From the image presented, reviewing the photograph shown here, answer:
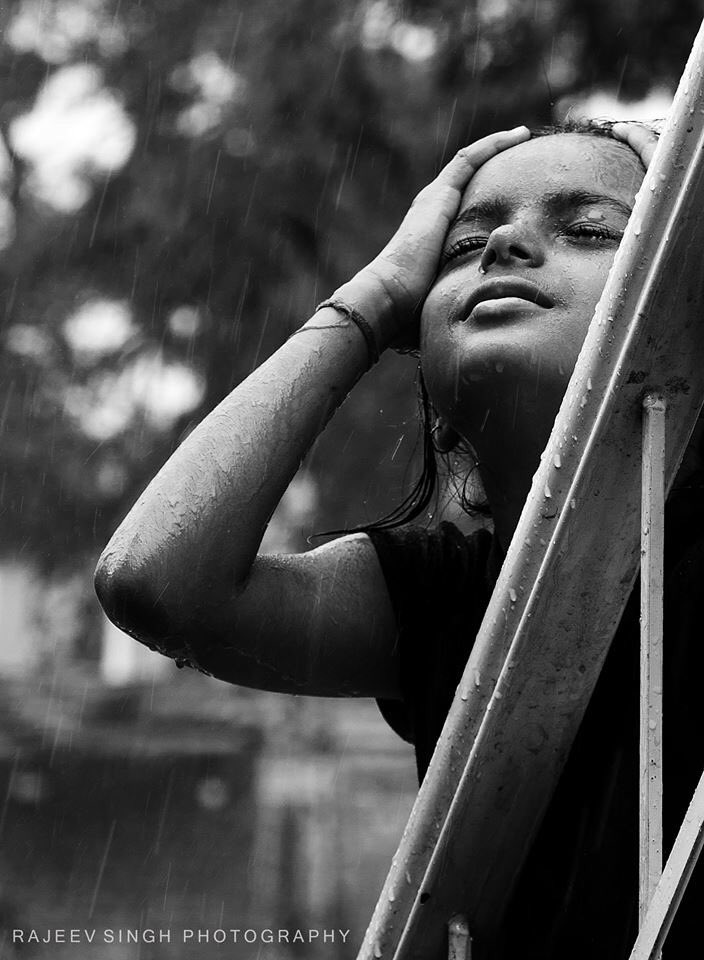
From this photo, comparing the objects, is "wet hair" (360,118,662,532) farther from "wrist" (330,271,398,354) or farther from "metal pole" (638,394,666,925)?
"metal pole" (638,394,666,925)

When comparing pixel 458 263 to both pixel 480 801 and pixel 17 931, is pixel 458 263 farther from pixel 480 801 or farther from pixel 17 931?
pixel 17 931

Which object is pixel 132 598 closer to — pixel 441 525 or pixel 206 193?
pixel 441 525

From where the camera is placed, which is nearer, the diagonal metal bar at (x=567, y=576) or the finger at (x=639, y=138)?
the diagonal metal bar at (x=567, y=576)

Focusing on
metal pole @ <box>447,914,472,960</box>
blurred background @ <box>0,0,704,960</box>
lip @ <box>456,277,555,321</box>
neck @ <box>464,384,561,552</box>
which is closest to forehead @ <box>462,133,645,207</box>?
lip @ <box>456,277,555,321</box>

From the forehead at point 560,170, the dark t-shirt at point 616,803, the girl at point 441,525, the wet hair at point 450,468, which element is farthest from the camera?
the wet hair at point 450,468

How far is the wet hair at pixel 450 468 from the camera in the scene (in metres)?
1.94

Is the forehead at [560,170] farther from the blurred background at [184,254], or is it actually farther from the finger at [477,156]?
the blurred background at [184,254]

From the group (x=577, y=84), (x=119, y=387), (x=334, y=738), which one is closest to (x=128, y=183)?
(x=119, y=387)

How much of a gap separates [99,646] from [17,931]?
1.65m

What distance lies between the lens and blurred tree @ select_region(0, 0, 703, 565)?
203 inches

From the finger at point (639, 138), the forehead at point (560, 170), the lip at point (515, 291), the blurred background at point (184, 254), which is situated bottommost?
the blurred background at point (184, 254)

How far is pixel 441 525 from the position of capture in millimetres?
1890

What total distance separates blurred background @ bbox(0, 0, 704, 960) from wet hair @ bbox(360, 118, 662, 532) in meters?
2.59

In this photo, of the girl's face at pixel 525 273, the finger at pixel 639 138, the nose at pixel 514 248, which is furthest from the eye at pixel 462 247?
the finger at pixel 639 138
